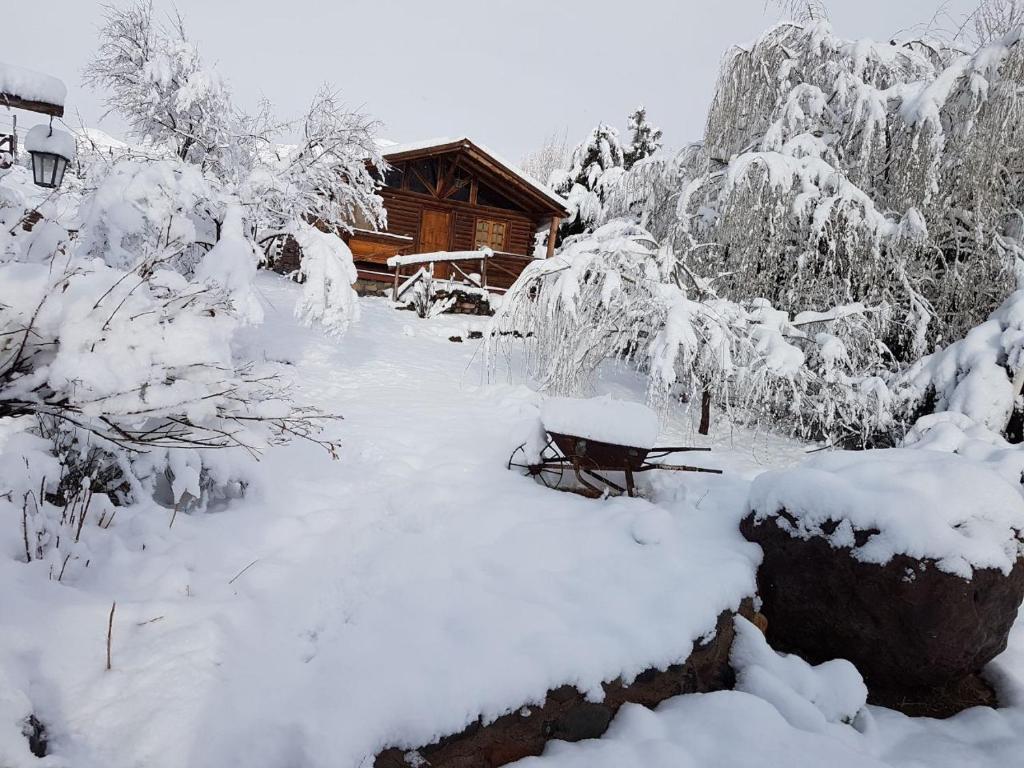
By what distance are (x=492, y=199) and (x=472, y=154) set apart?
8.22ft

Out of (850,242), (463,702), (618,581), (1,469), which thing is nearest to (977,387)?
(850,242)

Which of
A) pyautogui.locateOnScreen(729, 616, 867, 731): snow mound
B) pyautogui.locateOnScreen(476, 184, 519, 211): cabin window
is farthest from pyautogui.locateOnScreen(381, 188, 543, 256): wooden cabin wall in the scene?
pyautogui.locateOnScreen(729, 616, 867, 731): snow mound

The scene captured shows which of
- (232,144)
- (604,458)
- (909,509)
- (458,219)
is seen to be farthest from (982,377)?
(458,219)

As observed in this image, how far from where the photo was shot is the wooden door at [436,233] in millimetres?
17781

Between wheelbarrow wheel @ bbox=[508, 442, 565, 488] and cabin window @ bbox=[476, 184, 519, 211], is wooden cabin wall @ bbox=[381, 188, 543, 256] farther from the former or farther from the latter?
wheelbarrow wheel @ bbox=[508, 442, 565, 488]

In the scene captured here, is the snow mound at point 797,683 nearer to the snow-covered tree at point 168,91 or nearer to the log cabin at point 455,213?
the snow-covered tree at point 168,91

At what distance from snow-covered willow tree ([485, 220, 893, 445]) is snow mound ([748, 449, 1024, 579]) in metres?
1.99

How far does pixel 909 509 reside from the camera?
3510 mm

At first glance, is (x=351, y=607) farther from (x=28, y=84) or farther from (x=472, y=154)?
(x=472, y=154)

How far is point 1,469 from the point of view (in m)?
2.91

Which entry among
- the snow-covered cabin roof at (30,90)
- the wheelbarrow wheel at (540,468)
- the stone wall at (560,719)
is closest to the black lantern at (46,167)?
the snow-covered cabin roof at (30,90)

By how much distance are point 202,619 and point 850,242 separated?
26.3 feet

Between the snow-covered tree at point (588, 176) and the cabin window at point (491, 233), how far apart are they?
3.00 m

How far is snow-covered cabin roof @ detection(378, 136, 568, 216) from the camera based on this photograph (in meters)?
15.6
